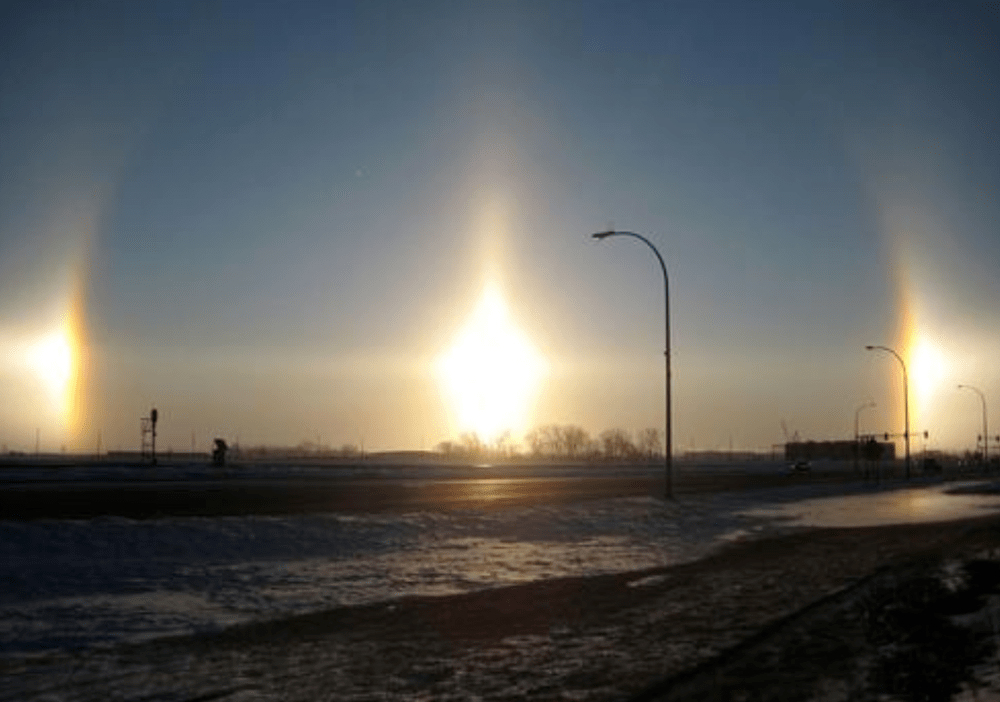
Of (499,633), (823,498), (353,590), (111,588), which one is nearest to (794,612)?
(499,633)

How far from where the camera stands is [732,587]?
17.5 meters

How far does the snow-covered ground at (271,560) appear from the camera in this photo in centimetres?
1434

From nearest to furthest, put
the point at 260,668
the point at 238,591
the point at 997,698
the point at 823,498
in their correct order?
the point at 997,698 → the point at 260,668 → the point at 238,591 → the point at 823,498

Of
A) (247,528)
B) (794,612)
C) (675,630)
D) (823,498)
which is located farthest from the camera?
(823,498)

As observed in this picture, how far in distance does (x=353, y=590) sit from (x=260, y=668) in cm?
661

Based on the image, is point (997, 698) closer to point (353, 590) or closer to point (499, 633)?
point (499, 633)

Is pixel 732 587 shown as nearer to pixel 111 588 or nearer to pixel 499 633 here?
pixel 499 633

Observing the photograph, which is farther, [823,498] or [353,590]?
[823,498]

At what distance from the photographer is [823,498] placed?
173 ft

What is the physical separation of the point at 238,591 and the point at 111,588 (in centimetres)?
194

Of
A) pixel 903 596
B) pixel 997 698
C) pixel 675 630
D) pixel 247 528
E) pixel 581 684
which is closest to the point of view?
pixel 997 698

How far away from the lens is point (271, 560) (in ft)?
69.8

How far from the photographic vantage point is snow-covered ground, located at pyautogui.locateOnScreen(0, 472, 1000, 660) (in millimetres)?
14336

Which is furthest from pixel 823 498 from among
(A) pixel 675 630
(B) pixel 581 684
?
(B) pixel 581 684
